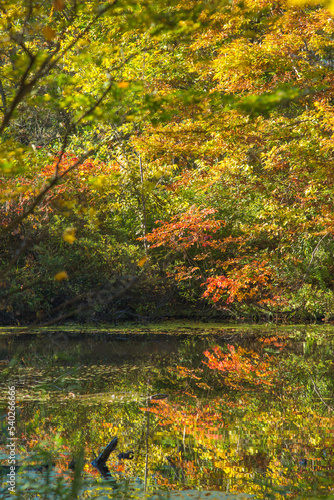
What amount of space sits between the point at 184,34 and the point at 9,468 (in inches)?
102

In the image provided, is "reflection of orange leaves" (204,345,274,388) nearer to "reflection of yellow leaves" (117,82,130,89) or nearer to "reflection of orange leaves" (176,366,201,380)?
"reflection of orange leaves" (176,366,201,380)

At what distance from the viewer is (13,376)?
232 inches

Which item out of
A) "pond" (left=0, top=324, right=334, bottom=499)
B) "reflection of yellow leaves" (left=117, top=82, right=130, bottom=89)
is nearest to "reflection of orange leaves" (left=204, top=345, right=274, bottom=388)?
"pond" (left=0, top=324, right=334, bottom=499)

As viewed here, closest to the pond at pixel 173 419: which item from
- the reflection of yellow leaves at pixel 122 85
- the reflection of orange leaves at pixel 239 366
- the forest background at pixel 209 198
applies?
the reflection of orange leaves at pixel 239 366

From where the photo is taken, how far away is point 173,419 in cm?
433

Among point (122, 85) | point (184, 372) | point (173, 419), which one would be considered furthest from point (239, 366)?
point (122, 85)

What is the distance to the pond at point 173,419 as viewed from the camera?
2.97 metres

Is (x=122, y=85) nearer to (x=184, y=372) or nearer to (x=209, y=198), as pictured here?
(x=184, y=372)

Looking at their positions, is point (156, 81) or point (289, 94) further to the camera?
point (156, 81)

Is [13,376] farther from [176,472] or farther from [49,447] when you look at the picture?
[176,472]

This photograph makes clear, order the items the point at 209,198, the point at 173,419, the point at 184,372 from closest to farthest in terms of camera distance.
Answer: the point at 173,419 < the point at 184,372 < the point at 209,198

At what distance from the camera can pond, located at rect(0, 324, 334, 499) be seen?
9.75 feet

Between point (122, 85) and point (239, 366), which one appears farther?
point (239, 366)

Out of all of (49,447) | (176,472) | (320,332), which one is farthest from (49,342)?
(176,472)
